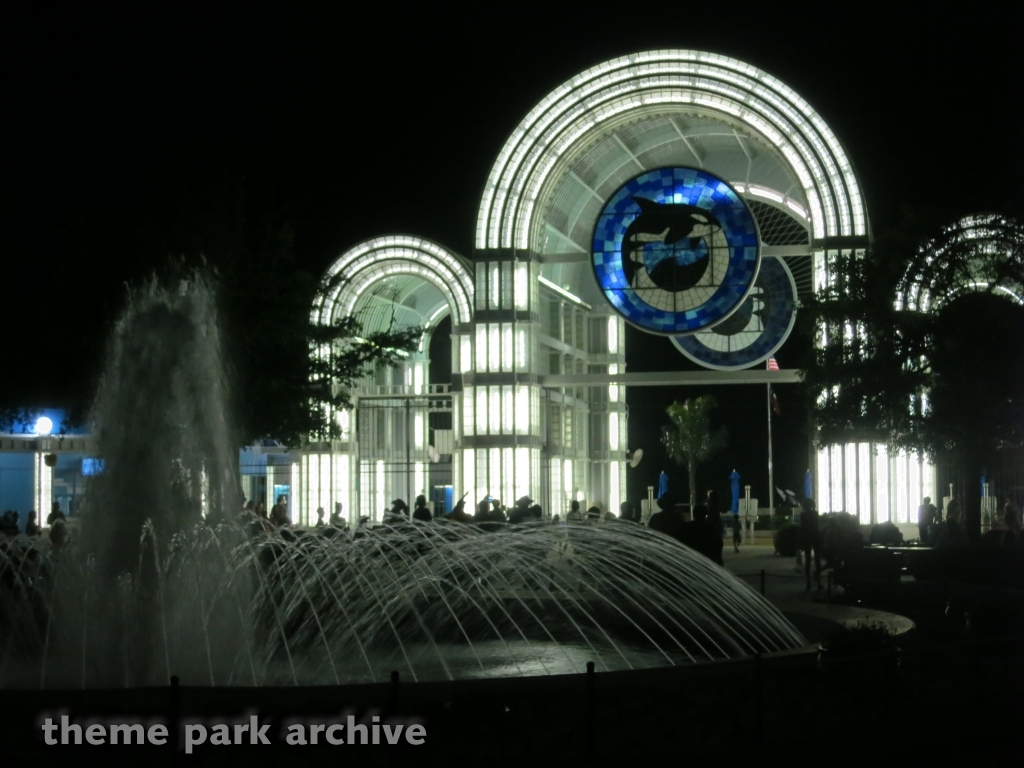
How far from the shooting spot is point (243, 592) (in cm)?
1525

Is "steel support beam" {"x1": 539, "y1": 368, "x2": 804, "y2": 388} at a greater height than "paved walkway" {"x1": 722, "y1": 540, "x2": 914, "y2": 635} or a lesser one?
greater

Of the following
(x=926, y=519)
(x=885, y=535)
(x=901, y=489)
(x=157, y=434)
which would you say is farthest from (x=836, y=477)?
(x=157, y=434)

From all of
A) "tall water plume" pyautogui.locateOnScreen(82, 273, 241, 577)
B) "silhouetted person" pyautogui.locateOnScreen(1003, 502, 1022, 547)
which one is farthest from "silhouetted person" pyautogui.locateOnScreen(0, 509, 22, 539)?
"tall water plume" pyautogui.locateOnScreen(82, 273, 241, 577)

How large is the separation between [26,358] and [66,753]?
23021 millimetres

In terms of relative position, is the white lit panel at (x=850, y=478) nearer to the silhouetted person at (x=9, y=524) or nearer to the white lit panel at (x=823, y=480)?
the white lit panel at (x=823, y=480)

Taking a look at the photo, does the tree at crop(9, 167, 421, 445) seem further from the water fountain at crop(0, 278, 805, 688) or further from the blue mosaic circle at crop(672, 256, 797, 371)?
the blue mosaic circle at crop(672, 256, 797, 371)

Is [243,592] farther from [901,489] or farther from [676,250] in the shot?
[901,489]

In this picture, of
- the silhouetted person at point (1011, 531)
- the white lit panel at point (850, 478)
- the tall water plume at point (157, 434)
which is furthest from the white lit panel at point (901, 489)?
the tall water plume at point (157, 434)

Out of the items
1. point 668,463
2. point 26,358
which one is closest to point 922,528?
point 26,358

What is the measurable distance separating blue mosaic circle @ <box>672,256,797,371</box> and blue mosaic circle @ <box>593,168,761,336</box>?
14.1 m

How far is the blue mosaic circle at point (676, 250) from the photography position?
134 feet

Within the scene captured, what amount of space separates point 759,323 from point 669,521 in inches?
1599

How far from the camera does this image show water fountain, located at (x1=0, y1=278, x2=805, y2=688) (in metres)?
13.8

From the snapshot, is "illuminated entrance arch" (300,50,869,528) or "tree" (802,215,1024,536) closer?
"tree" (802,215,1024,536)
